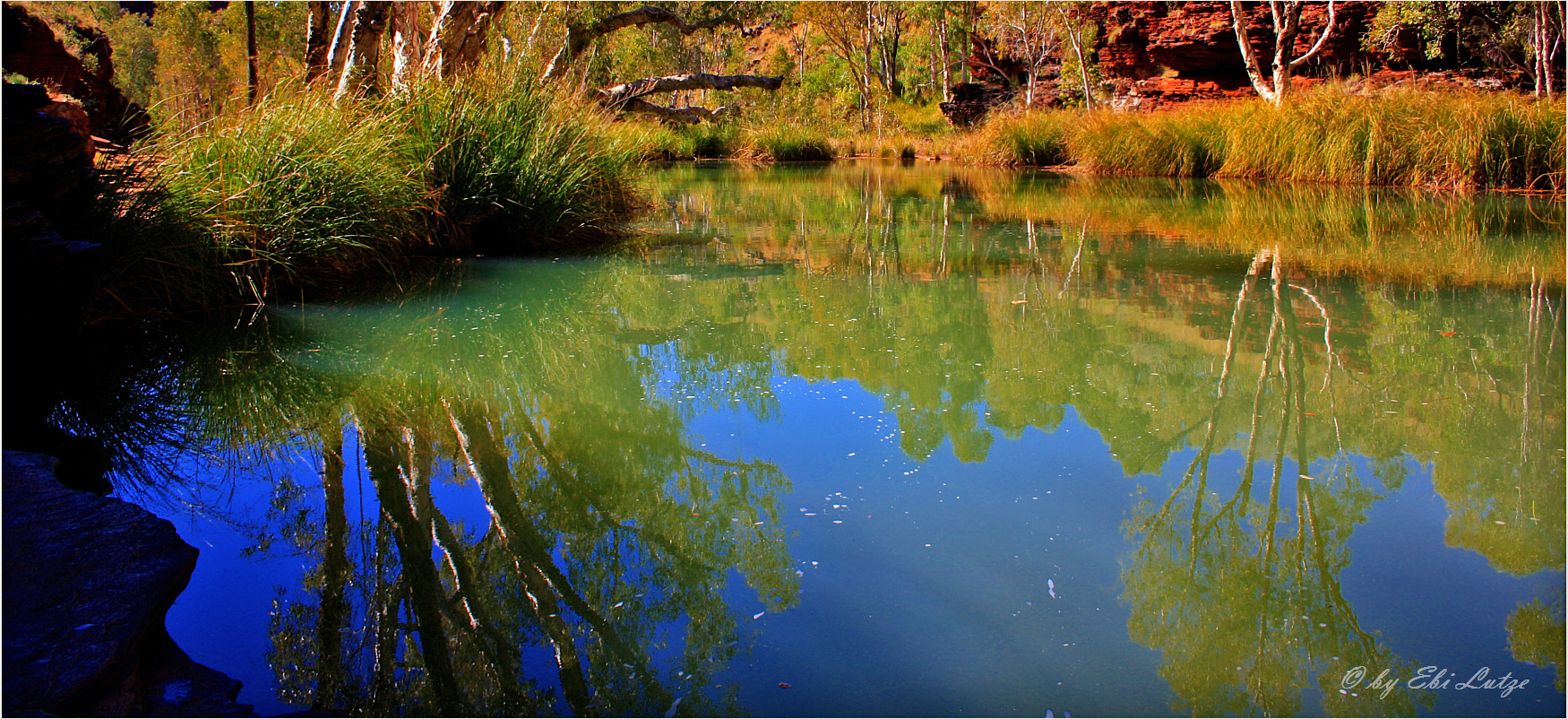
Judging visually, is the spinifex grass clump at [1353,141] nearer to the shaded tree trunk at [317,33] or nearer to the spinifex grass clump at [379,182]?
the spinifex grass clump at [379,182]

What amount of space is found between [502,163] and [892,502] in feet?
16.3

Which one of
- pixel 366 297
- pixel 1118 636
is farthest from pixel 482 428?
pixel 366 297

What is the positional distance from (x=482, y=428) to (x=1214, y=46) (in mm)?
21877

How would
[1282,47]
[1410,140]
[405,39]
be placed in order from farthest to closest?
[1282,47]
[1410,140]
[405,39]

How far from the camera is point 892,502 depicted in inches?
102

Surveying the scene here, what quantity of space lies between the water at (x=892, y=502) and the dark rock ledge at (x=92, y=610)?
Result: 3.2 inches

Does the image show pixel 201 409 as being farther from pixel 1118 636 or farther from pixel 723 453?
pixel 1118 636

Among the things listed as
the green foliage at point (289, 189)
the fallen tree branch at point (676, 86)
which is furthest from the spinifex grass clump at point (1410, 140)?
the green foliage at point (289, 189)

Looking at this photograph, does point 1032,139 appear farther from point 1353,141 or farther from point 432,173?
point 432,173

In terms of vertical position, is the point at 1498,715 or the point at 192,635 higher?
the point at 192,635

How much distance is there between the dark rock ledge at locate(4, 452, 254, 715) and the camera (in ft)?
5.32

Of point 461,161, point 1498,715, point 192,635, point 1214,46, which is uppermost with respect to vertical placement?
point 1214,46

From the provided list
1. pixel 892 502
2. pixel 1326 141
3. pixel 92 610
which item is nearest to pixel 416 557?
pixel 92 610

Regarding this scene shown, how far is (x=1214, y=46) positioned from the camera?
21141mm
